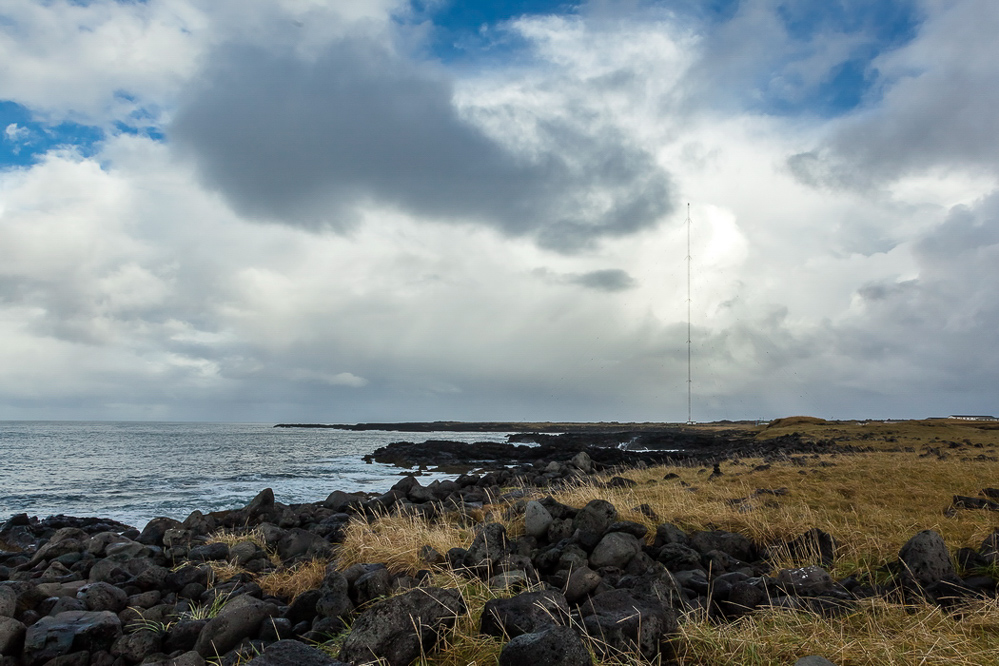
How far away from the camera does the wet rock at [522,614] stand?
3912 mm

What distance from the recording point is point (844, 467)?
1391 cm

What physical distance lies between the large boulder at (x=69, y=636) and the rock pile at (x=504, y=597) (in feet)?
0.04

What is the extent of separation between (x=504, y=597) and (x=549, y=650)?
169 centimetres

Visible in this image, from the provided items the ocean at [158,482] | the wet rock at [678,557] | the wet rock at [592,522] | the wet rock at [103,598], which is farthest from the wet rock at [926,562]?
the ocean at [158,482]

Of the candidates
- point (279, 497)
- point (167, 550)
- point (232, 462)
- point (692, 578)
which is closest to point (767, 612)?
point (692, 578)

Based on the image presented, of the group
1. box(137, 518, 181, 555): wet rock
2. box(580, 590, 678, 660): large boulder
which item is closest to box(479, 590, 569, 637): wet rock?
box(580, 590, 678, 660): large boulder

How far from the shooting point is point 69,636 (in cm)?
563

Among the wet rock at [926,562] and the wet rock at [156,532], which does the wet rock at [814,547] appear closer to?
the wet rock at [926,562]

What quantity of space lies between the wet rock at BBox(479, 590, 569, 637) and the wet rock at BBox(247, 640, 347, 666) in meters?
1.11

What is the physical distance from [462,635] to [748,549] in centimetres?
449

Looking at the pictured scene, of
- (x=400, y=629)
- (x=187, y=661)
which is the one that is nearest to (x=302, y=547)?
(x=187, y=661)

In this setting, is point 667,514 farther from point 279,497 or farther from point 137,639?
point 279,497

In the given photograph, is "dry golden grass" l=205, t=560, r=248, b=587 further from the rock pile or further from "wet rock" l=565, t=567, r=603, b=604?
"wet rock" l=565, t=567, r=603, b=604

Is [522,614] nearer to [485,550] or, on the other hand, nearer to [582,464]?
[485,550]
